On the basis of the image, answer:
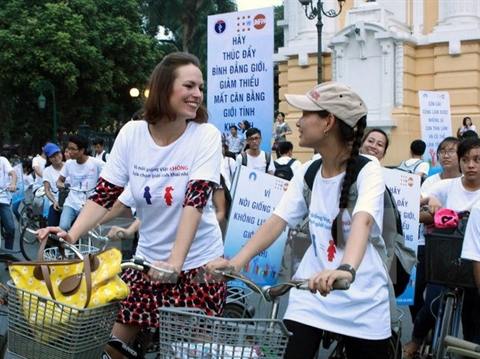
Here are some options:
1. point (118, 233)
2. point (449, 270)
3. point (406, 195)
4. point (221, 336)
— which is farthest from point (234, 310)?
point (221, 336)

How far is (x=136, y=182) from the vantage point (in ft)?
11.2

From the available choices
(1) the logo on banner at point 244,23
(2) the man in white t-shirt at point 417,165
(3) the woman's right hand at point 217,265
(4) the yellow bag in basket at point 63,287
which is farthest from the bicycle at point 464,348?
(1) the logo on banner at point 244,23

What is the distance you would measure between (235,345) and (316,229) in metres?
0.95

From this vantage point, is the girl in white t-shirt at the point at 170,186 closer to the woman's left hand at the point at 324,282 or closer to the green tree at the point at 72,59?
the woman's left hand at the point at 324,282

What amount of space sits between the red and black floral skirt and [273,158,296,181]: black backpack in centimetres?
669

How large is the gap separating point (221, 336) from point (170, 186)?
103 cm

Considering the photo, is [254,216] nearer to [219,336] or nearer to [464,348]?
[464,348]

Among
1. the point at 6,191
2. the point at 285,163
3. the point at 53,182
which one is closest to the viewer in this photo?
the point at 285,163

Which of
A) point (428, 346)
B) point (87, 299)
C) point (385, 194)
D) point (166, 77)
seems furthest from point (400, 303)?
point (87, 299)

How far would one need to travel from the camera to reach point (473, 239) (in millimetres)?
3682

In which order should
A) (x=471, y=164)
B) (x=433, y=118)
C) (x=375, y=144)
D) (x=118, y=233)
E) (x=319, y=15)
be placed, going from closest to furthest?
1. (x=118, y=233)
2. (x=471, y=164)
3. (x=375, y=144)
4. (x=433, y=118)
5. (x=319, y=15)

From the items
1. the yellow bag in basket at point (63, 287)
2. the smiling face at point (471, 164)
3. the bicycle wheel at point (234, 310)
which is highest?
the smiling face at point (471, 164)

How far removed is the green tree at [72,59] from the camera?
121 feet

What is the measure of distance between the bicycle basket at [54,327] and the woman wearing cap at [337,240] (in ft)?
2.02
